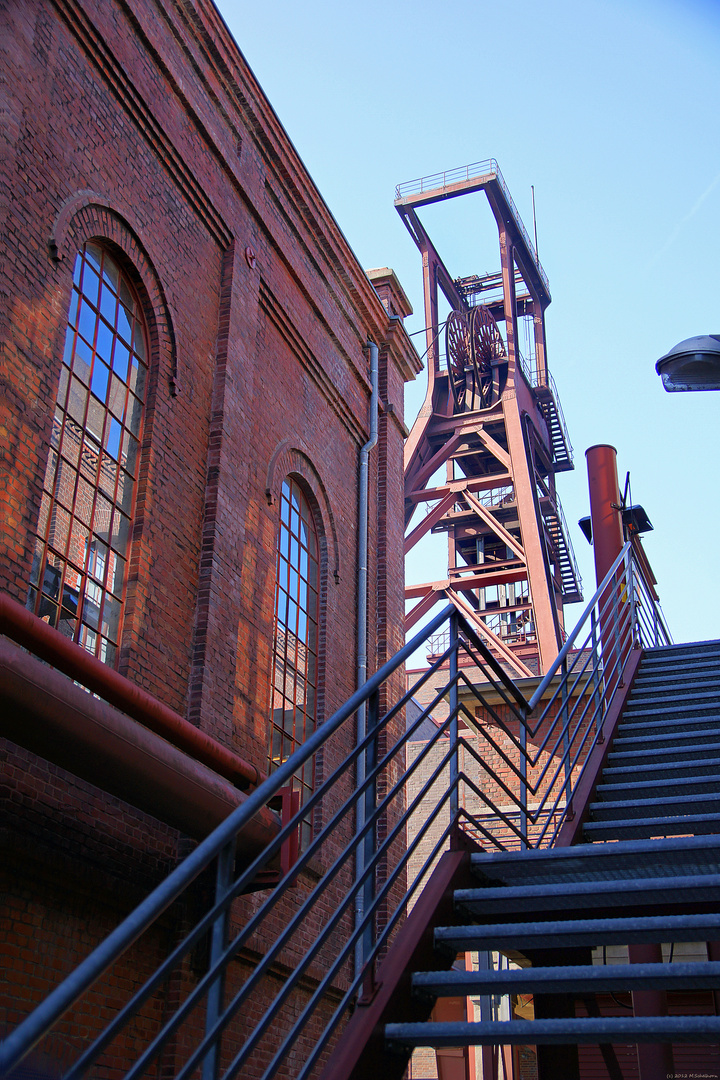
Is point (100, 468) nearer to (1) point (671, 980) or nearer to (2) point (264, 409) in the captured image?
(2) point (264, 409)

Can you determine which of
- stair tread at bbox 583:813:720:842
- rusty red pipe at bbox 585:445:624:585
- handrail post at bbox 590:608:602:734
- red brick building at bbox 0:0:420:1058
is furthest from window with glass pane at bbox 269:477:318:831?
stair tread at bbox 583:813:720:842

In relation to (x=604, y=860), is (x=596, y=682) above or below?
above

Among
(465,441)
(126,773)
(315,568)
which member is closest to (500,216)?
(465,441)

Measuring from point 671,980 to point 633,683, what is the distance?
15.5 feet

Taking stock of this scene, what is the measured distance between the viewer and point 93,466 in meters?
7.66

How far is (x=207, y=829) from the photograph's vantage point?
6.77m

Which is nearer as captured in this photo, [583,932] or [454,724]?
[583,932]

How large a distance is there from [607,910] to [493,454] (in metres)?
20.0

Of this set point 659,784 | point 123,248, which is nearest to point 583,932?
point 659,784

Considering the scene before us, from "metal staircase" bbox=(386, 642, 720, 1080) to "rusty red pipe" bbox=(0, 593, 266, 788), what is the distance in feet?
7.27

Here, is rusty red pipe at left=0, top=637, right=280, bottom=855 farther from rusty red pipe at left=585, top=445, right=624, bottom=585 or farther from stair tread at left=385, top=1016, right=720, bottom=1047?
rusty red pipe at left=585, top=445, right=624, bottom=585

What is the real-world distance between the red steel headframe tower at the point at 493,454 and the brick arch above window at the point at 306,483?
898 centimetres

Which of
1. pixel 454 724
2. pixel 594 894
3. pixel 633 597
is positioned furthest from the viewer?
pixel 633 597

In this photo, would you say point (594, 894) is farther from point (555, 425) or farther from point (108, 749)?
point (555, 425)
